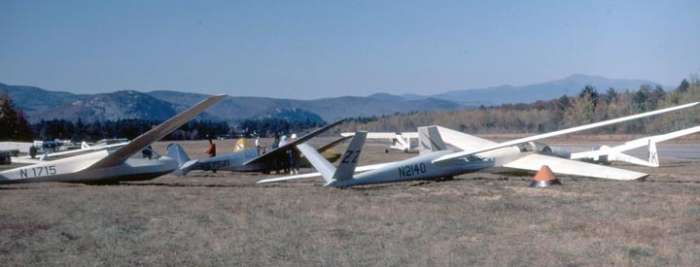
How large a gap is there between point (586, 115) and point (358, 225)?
75706mm

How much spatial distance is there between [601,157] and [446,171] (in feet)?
26.9

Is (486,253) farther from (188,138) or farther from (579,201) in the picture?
(188,138)

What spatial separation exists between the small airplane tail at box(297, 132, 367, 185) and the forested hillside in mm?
50555

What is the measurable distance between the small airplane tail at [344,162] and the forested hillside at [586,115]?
50555 millimetres

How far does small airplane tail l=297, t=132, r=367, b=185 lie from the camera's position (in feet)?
45.0

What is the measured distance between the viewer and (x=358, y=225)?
981 cm

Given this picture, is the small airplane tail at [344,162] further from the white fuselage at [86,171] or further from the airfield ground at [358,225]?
the white fuselage at [86,171]

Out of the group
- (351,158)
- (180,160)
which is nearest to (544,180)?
(351,158)

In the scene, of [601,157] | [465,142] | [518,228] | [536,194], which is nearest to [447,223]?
[518,228]

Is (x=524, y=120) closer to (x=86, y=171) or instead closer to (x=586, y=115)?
(x=586, y=115)

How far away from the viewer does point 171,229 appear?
9.57 meters

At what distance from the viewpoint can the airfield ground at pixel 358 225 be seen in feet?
24.5

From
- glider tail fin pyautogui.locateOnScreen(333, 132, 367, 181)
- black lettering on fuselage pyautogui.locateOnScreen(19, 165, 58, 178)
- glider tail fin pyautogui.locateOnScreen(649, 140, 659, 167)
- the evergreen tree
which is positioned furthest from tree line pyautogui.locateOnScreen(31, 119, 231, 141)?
glider tail fin pyautogui.locateOnScreen(333, 132, 367, 181)

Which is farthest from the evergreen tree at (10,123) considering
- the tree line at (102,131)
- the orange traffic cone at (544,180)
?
the orange traffic cone at (544,180)
